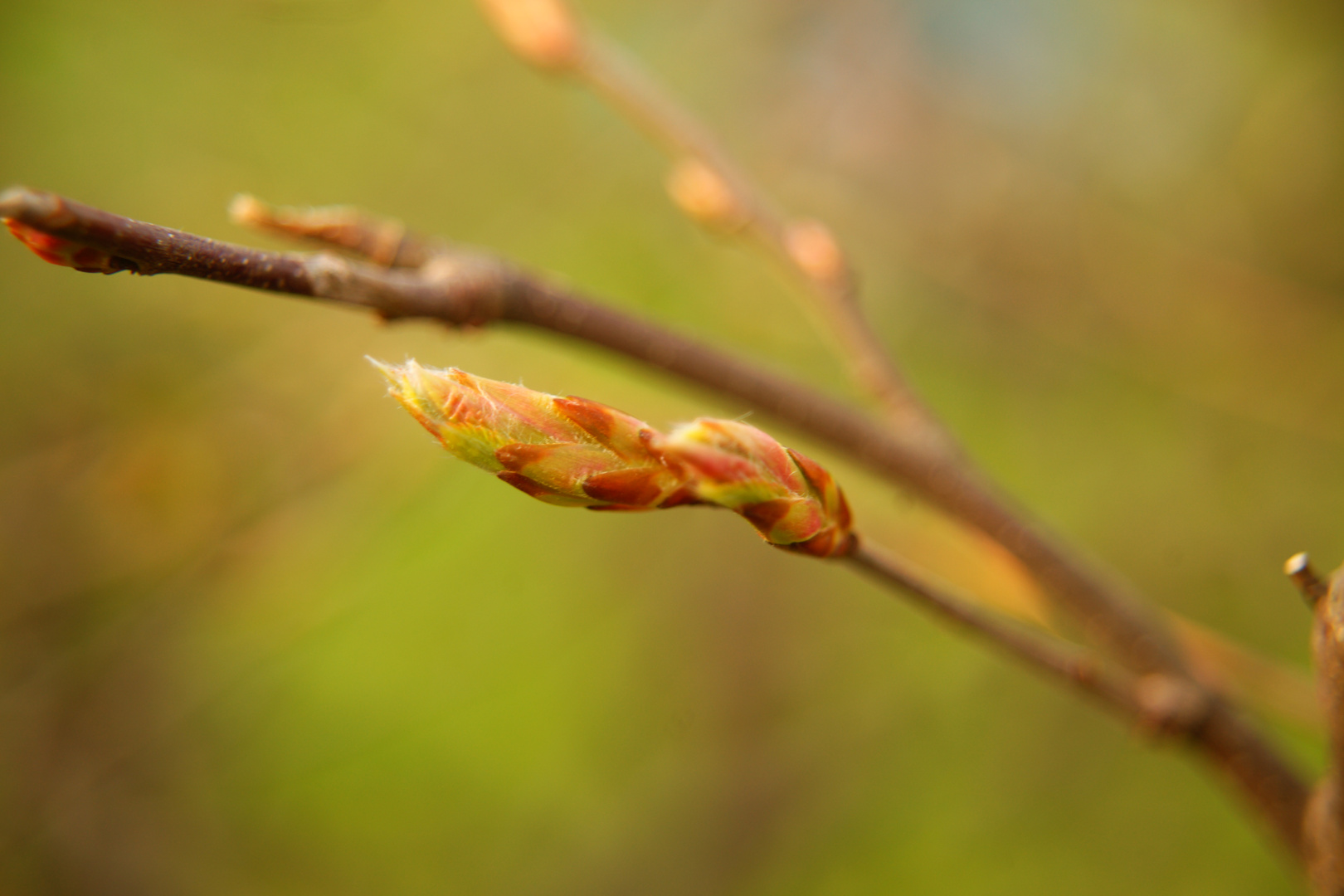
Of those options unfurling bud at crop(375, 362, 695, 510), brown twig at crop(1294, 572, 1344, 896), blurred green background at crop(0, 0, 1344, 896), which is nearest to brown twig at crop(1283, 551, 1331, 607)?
brown twig at crop(1294, 572, 1344, 896)

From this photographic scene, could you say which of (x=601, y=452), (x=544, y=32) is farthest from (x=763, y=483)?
(x=544, y=32)

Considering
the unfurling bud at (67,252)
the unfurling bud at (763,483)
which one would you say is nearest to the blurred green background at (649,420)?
the unfurling bud at (763,483)

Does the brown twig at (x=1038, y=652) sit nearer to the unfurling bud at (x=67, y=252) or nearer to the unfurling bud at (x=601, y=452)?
the unfurling bud at (x=601, y=452)

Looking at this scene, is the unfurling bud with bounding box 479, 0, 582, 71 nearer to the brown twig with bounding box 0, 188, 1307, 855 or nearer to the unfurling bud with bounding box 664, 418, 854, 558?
the brown twig with bounding box 0, 188, 1307, 855

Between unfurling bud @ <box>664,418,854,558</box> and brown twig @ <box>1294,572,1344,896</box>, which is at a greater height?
brown twig @ <box>1294,572,1344,896</box>

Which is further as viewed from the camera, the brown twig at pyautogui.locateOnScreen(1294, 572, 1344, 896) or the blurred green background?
the blurred green background

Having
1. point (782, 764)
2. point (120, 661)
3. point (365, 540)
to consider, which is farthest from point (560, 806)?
point (120, 661)

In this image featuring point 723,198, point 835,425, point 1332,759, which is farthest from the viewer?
point 723,198

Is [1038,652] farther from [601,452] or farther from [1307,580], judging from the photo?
[601,452]
